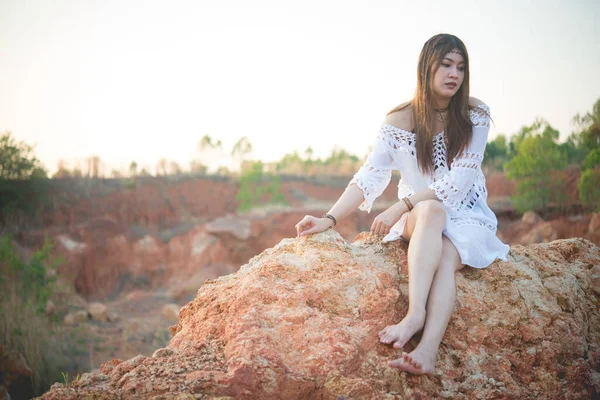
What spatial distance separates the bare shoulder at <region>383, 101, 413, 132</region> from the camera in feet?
9.70

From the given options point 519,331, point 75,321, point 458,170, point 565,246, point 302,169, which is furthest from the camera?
point 302,169

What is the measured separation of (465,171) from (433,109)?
44 cm

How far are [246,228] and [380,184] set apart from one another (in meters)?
16.0

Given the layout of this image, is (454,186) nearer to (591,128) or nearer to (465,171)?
(465,171)

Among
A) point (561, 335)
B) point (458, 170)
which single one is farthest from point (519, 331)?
point (458, 170)

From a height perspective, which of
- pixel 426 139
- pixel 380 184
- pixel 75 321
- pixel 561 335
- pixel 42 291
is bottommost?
pixel 75 321

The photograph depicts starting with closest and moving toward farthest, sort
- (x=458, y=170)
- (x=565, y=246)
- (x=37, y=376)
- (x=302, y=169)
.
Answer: (x=458, y=170)
(x=565, y=246)
(x=37, y=376)
(x=302, y=169)

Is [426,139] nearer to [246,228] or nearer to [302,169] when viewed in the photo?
[246,228]

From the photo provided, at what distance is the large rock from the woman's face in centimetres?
92

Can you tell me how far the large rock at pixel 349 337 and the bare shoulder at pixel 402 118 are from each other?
0.73 meters

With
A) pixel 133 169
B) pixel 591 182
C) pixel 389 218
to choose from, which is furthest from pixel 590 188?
pixel 133 169

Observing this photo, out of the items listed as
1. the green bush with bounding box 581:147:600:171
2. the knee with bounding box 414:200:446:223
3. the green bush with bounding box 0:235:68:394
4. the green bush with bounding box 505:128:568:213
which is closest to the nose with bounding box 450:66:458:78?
the knee with bounding box 414:200:446:223

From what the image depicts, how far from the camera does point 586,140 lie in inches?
659

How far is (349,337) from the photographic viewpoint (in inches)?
83.9
